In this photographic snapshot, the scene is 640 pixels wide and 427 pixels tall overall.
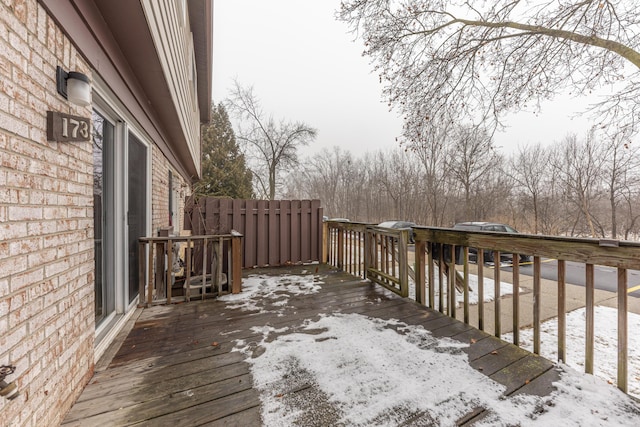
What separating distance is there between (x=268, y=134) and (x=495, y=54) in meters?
16.3

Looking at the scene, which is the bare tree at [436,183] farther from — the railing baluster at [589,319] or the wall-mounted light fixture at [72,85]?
the wall-mounted light fixture at [72,85]

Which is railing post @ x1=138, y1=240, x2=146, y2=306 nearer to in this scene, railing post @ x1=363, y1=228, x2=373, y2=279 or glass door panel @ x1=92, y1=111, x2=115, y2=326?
glass door panel @ x1=92, y1=111, x2=115, y2=326

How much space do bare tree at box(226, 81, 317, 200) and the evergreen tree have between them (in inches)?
41.0

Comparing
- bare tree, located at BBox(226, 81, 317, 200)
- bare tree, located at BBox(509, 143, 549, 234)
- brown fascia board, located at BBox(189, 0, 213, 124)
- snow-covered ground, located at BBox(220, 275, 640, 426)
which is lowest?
snow-covered ground, located at BBox(220, 275, 640, 426)

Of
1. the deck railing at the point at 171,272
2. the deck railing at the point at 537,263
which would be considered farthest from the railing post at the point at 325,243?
the deck railing at the point at 171,272

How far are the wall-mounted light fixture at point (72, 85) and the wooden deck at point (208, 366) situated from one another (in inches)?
70.8

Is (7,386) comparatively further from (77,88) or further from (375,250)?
(375,250)

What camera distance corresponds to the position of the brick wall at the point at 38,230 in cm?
111

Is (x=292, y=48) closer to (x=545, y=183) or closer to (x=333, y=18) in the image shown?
(x=333, y=18)

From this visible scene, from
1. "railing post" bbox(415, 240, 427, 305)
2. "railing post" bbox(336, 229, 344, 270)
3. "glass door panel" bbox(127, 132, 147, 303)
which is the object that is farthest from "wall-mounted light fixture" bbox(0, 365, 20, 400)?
"railing post" bbox(336, 229, 344, 270)

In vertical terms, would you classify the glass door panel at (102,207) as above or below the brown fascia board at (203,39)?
below

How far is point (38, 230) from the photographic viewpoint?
1.31 m

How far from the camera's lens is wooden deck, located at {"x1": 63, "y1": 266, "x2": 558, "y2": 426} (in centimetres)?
151

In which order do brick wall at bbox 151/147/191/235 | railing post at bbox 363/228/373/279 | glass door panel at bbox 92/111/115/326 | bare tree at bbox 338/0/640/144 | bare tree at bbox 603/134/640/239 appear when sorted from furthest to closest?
bare tree at bbox 603/134/640/239 < bare tree at bbox 338/0/640/144 < railing post at bbox 363/228/373/279 < brick wall at bbox 151/147/191/235 < glass door panel at bbox 92/111/115/326
